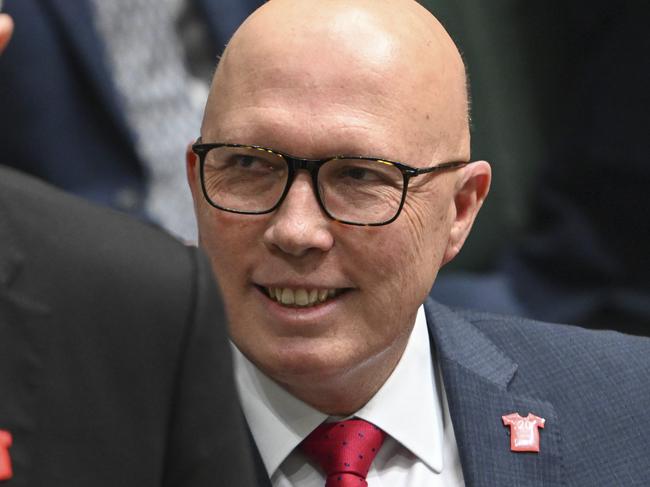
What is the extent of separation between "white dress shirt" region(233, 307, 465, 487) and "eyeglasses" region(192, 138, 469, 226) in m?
0.21

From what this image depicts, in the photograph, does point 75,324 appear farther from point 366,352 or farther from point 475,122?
point 475,122

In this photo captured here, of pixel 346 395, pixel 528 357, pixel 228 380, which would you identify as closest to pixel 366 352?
pixel 346 395

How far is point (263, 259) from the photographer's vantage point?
5.23ft

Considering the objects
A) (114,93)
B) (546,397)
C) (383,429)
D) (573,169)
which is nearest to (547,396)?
(546,397)

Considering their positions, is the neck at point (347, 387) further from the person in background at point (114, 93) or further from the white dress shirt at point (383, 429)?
the person in background at point (114, 93)

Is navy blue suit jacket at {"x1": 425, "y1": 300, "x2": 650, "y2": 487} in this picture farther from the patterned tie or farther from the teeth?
the teeth

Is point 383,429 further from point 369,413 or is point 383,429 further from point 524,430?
point 524,430

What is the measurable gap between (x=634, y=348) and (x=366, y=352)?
1.62 feet

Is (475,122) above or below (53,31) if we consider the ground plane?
below

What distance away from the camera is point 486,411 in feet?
5.70

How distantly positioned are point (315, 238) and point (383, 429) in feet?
0.96

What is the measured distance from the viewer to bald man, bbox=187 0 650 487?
1585 millimetres

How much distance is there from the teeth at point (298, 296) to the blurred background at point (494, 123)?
1.01 metres

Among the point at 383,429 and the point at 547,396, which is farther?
the point at 547,396
